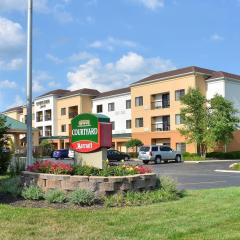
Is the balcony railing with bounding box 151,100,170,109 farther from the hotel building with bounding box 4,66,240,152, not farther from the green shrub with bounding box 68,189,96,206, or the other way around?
the green shrub with bounding box 68,189,96,206

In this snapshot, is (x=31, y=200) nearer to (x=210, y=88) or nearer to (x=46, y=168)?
(x=46, y=168)

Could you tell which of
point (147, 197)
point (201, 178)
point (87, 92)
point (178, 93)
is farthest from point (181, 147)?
point (147, 197)

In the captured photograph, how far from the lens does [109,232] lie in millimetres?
8250

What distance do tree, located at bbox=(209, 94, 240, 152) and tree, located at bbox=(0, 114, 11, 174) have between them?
107 ft

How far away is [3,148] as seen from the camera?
929 inches

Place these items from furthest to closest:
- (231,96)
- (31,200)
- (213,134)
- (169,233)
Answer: (231,96) → (213,134) → (31,200) → (169,233)

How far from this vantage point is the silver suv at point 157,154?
49156 mm

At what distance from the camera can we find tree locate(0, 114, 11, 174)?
2260 centimetres

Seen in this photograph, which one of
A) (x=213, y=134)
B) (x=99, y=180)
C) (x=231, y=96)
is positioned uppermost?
(x=231, y=96)

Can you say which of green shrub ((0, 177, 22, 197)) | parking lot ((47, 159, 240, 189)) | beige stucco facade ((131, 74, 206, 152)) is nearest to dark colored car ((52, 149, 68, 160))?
beige stucco facade ((131, 74, 206, 152))

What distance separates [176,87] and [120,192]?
52756 mm

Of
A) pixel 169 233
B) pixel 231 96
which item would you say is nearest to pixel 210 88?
pixel 231 96

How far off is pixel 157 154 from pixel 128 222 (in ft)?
133

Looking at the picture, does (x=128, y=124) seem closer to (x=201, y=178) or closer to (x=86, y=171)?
(x=201, y=178)
